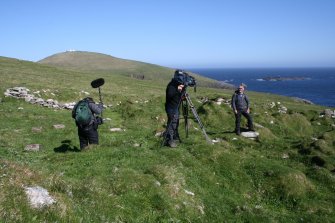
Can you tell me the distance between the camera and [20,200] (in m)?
7.46

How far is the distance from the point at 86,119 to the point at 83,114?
0.26 meters

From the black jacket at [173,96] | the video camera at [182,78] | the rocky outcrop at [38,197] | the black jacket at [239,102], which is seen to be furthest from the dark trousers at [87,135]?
the black jacket at [239,102]

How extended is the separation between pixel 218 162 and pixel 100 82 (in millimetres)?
7143

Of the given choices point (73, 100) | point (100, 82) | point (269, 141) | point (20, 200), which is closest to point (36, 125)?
point (100, 82)

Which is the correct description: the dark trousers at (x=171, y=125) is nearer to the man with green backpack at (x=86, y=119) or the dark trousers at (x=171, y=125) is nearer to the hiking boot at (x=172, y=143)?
the hiking boot at (x=172, y=143)

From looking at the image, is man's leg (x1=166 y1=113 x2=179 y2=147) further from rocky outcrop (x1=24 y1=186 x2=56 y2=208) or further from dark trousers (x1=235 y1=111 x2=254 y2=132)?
rocky outcrop (x1=24 y1=186 x2=56 y2=208)

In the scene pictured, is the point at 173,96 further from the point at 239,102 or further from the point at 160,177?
the point at 239,102

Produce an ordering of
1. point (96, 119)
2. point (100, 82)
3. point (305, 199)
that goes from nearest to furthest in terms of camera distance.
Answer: point (305, 199) → point (96, 119) → point (100, 82)

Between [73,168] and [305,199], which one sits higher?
[73,168]

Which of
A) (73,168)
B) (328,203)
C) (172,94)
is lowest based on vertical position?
(328,203)

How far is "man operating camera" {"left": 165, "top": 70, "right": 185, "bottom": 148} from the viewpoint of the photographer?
16.3 m

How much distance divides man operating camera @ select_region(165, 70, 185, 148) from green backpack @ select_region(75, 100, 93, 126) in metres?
3.58

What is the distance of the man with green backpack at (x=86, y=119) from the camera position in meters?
15.8

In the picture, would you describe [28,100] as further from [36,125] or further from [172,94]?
[172,94]
